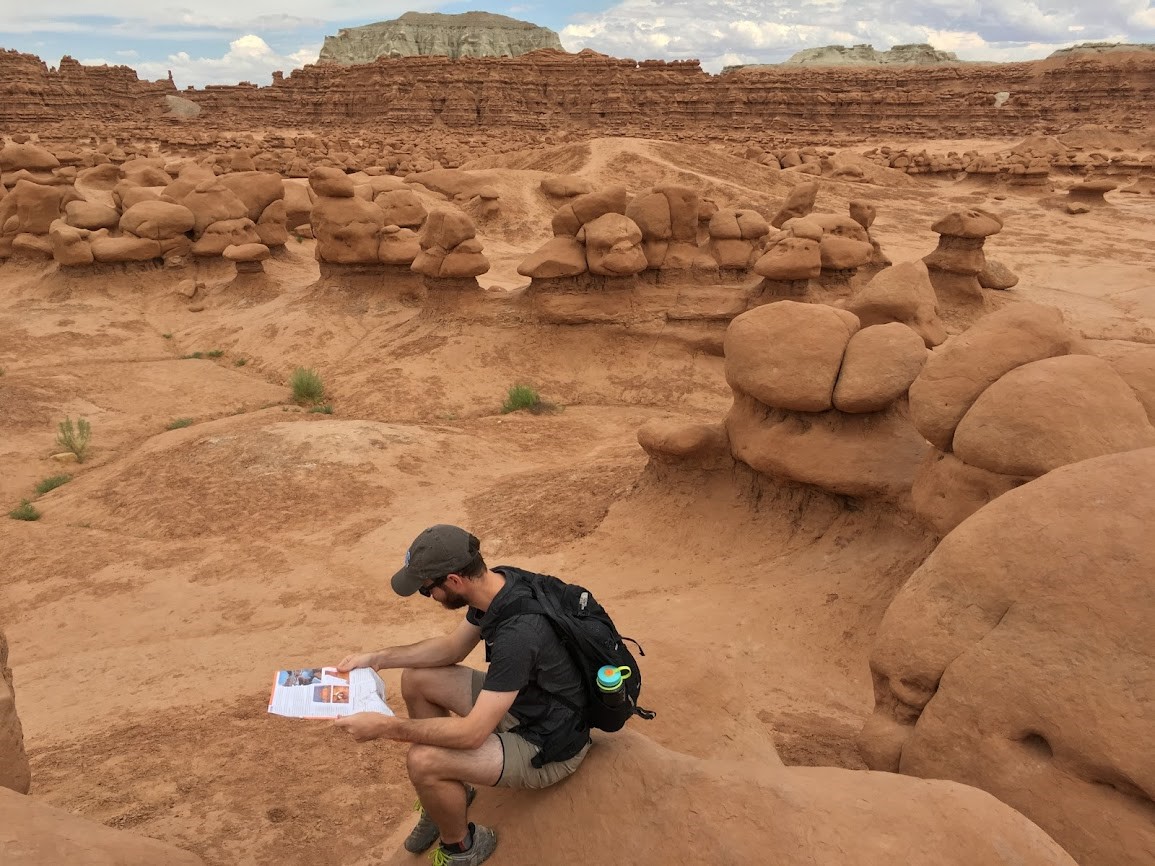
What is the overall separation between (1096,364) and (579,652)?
10.9ft

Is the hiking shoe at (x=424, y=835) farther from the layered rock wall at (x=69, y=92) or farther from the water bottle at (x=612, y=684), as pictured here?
the layered rock wall at (x=69, y=92)

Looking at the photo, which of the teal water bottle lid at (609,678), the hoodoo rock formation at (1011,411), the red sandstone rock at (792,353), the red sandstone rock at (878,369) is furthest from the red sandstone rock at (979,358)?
the teal water bottle lid at (609,678)

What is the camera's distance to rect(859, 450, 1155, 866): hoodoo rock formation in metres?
2.88

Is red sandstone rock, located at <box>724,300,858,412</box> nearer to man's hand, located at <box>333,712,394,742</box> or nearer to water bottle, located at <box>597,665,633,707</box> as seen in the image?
water bottle, located at <box>597,665,633,707</box>

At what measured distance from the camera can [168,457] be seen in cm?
1019

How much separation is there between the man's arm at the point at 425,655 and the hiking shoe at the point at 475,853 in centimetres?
65

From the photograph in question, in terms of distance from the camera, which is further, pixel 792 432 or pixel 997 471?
pixel 792 432

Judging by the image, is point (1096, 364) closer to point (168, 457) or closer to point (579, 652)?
point (579, 652)

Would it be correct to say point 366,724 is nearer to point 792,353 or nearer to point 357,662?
point 357,662

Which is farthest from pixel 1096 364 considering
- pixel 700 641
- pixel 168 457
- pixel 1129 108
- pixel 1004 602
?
pixel 1129 108

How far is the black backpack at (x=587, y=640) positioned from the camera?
303 cm

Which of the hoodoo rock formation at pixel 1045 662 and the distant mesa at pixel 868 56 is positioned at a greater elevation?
the distant mesa at pixel 868 56

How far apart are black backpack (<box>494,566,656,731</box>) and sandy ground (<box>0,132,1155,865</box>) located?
1301 millimetres

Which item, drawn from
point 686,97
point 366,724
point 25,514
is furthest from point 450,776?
point 686,97
